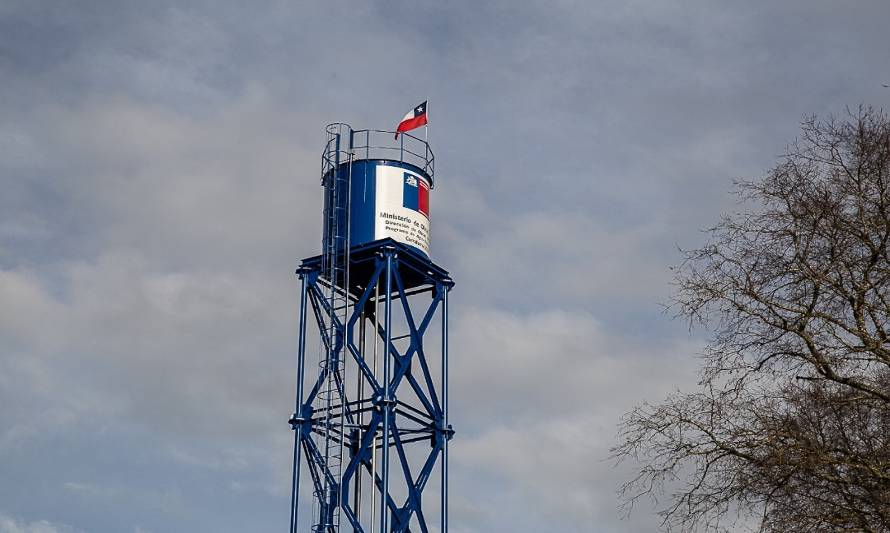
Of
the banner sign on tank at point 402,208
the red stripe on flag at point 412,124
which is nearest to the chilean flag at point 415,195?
the banner sign on tank at point 402,208

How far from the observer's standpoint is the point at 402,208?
3747 cm

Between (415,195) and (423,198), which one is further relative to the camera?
(423,198)

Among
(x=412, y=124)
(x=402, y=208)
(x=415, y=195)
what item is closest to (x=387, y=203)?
(x=402, y=208)

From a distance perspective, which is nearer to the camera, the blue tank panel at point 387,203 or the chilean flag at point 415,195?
the blue tank panel at point 387,203

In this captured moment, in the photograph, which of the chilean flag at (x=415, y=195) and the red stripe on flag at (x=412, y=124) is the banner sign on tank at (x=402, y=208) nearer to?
the chilean flag at (x=415, y=195)

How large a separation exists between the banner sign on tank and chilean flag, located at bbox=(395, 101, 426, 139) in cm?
183

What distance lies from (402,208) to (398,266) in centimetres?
186

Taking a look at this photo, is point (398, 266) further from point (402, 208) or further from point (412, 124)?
point (412, 124)

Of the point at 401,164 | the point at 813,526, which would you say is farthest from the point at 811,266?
the point at 401,164

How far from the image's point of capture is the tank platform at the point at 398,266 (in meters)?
36.3

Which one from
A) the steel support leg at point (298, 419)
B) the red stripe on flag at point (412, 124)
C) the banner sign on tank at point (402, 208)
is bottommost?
the steel support leg at point (298, 419)

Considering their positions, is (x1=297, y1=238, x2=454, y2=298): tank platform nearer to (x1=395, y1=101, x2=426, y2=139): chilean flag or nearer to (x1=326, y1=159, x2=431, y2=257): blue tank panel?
(x1=326, y1=159, x2=431, y2=257): blue tank panel

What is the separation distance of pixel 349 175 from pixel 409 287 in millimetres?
3770

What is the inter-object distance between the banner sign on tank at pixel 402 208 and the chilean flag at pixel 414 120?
1826 millimetres
